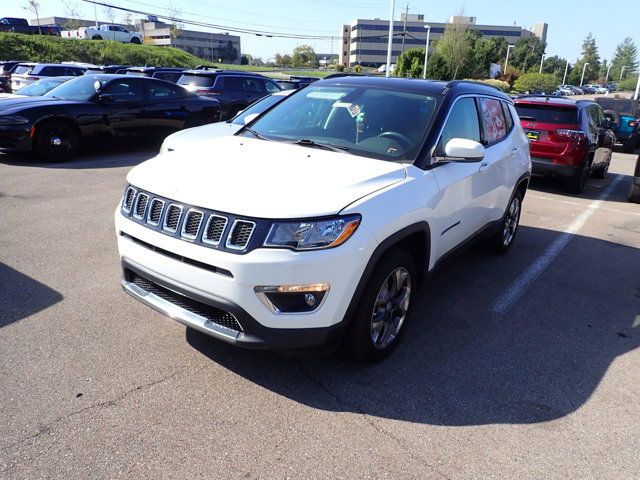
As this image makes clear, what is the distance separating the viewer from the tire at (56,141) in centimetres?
909

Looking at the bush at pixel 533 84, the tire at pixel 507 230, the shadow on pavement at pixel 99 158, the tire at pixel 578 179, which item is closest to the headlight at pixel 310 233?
the tire at pixel 507 230

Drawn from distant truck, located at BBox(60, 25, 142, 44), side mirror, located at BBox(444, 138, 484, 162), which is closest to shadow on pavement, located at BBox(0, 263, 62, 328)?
side mirror, located at BBox(444, 138, 484, 162)

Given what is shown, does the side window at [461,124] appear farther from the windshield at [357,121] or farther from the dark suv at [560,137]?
the dark suv at [560,137]

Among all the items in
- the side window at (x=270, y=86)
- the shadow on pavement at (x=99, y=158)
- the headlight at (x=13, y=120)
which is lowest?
the shadow on pavement at (x=99, y=158)

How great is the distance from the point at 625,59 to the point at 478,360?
177 meters

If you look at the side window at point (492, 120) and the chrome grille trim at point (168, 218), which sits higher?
the side window at point (492, 120)

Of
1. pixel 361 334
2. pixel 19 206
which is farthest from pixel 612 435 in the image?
pixel 19 206

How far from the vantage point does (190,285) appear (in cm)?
279

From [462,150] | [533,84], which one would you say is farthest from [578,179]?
[533,84]

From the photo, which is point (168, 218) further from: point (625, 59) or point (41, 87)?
point (625, 59)

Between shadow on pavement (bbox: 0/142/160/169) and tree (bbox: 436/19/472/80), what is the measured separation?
4515 cm

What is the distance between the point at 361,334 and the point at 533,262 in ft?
11.0

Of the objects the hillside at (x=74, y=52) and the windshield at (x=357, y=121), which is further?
the hillside at (x=74, y=52)

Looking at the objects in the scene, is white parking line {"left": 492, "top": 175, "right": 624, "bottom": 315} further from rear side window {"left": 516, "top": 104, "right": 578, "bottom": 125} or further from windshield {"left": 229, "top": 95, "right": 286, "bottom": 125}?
windshield {"left": 229, "top": 95, "right": 286, "bottom": 125}
